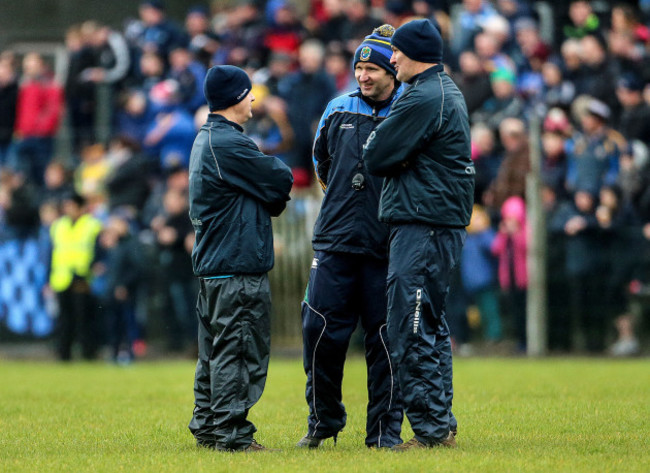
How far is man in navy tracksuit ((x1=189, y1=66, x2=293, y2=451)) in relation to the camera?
804cm

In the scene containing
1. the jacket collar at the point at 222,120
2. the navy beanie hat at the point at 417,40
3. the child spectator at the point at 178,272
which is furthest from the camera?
the child spectator at the point at 178,272

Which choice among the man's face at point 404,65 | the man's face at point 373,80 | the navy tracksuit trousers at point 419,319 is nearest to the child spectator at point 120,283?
the man's face at point 373,80

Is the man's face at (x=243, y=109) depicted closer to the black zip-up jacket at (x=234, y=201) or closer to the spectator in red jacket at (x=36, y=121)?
the black zip-up jacket at (x=234, y=201)

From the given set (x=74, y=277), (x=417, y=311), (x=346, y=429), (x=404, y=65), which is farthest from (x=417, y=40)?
(x=74, y=277)

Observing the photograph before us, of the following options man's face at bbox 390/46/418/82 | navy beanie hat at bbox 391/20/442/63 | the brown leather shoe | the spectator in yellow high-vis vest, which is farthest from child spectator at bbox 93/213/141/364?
navy beanie hat at bbox 391/20/442/63

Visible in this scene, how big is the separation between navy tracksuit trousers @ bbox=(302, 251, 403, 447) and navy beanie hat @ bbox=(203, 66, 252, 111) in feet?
3.97

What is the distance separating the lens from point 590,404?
411 inches

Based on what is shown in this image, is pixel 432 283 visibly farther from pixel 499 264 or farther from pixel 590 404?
pixel 499 264

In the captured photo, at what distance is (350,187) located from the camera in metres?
8.27

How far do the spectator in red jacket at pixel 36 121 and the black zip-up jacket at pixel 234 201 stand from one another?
13305 mm

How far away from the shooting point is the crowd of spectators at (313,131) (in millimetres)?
16672

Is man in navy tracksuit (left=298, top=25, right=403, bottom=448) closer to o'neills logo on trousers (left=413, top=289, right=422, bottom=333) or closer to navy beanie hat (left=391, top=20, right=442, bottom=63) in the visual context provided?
navy beanie hat (left=391, top=20, right=442, bottom=63)

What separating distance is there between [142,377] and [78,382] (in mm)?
879

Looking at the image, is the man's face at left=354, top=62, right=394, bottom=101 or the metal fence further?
the metal fence
